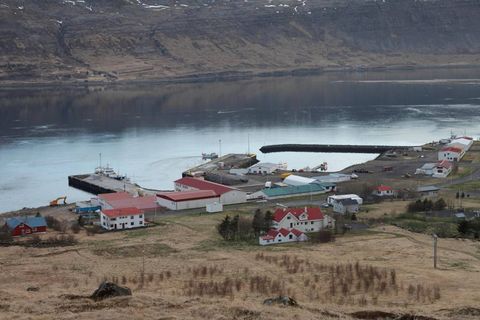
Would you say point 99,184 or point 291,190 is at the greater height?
point 291,190

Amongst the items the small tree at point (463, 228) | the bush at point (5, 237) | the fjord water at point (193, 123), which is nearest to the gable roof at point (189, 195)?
the bush at point (5, 237)

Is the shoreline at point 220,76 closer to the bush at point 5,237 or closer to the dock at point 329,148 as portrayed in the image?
the dock at point 329,148

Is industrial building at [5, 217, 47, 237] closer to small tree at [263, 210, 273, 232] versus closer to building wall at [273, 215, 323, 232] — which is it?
small tree at [263, 210, 273, 232]

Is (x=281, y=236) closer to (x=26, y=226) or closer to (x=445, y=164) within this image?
(x=26, y=226)

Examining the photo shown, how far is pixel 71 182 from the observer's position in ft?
135

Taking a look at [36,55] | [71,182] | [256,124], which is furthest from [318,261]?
[36,55]

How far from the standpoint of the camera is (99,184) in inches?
1534

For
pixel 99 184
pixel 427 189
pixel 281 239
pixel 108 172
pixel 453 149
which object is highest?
pixel 453 149

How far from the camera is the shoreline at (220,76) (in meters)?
109

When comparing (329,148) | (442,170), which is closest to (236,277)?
(442,170)

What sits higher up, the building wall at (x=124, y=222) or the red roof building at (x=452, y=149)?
the red roof building at (x=452, y=149)

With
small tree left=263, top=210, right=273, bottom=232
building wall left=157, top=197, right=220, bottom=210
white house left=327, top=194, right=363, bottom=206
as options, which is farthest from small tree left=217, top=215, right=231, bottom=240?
building wall left=157, top=197, right=220, bottom=210

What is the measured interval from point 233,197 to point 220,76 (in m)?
87.9

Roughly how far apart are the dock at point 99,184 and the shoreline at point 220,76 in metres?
68.1
